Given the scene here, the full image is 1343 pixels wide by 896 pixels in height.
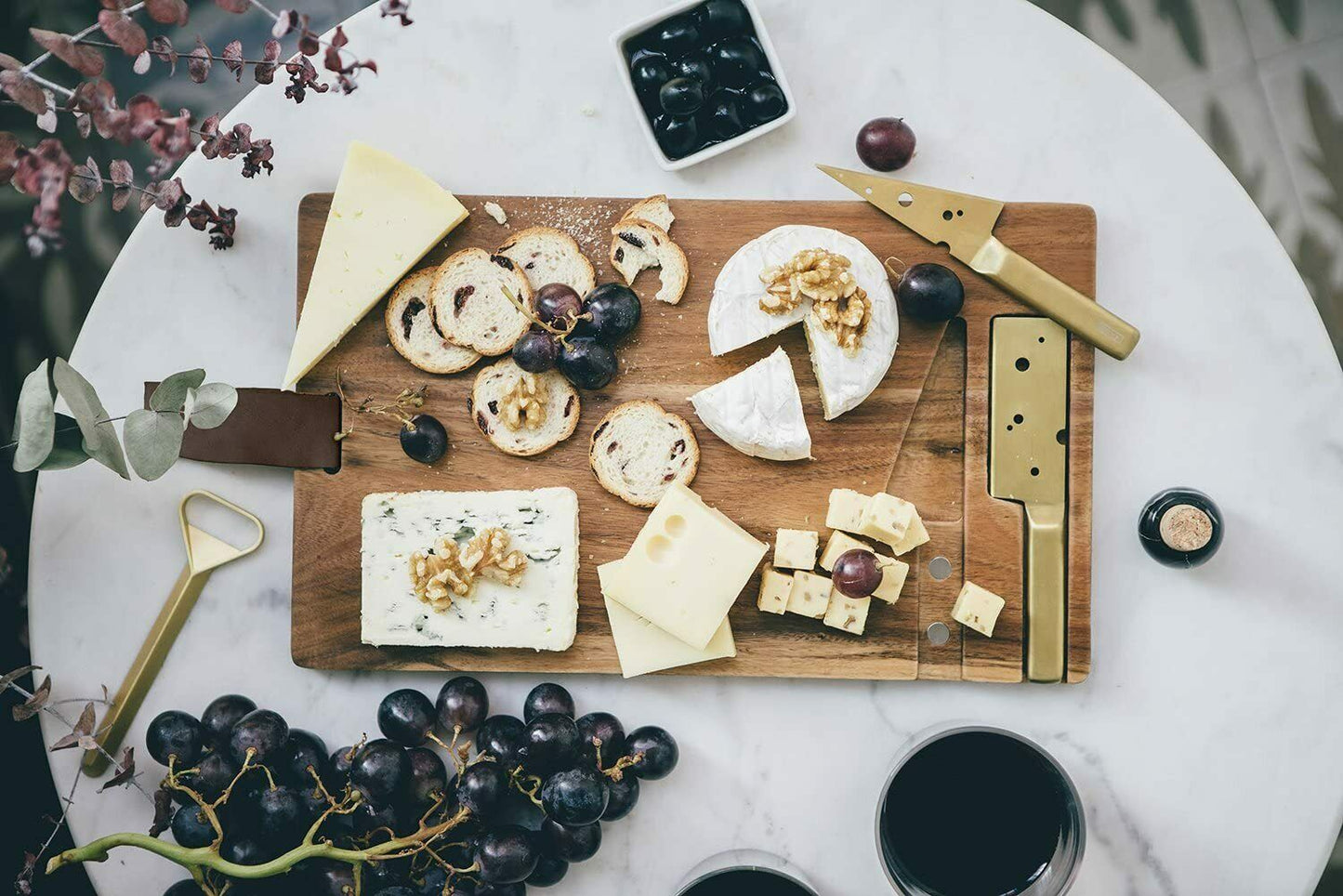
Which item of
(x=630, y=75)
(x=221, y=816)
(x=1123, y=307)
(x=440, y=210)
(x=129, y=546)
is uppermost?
(x=630, y=75)

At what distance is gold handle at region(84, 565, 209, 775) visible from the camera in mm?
1480

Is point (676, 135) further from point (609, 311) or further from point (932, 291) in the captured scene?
point (932, 291)

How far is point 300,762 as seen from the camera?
1.39 metres

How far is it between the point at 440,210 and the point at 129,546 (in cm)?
70

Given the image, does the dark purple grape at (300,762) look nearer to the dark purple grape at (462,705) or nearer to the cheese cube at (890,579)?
the dark purple grape at (462,705)

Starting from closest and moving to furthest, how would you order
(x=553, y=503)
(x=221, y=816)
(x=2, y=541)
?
(x=221, y=816), (x=553, y=503), (x=2, y=541)

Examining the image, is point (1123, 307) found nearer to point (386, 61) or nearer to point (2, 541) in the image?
point (386, 61)

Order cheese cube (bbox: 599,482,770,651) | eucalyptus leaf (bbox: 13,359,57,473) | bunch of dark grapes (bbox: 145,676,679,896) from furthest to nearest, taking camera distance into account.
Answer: cheese cube (bbox: 599,482,770,651) → bunch of dark grapes (bbox: 145,676,679,896) → eucalyptus leaf (bbox: 13,359,57,473)

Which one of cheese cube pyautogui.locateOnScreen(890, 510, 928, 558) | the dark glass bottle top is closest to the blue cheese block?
cheese cube pyautogui.locateOnScreen(890, 510, 928, 558)

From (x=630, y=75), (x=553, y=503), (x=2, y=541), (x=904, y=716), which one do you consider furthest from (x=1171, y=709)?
(x=2, y=541)

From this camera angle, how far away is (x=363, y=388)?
1.47 meters

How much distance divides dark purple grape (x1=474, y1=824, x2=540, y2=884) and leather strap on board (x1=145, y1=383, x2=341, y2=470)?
59 cm

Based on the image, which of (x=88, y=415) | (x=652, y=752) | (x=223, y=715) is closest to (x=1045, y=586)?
(x=652, y=752)

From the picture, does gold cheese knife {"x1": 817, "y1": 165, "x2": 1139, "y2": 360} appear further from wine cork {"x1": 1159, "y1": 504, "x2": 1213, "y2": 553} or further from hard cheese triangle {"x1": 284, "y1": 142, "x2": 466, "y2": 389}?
hard cheese triangle {"x1": 284, "y1": 142, "x2": 466, "y2": 389}
